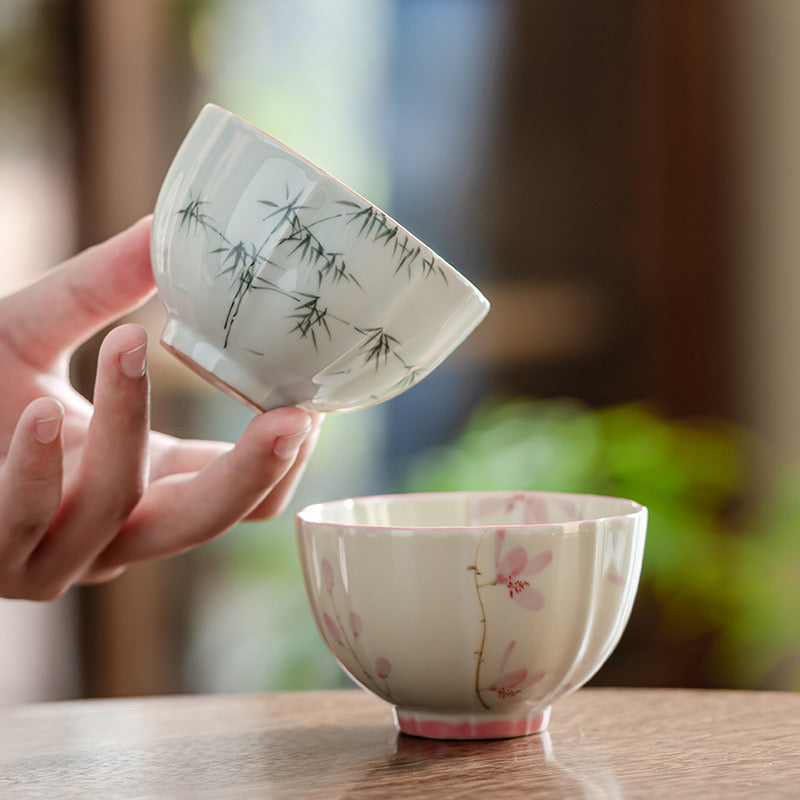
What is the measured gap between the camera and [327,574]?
1.92 feet

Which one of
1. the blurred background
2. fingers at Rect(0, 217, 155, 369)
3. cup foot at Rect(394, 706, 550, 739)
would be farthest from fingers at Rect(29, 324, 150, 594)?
the blurred background

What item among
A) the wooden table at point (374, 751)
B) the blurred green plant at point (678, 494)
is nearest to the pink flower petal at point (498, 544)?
the wooden table at point (374, 751)

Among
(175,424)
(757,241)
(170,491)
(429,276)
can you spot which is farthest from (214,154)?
(757,241)

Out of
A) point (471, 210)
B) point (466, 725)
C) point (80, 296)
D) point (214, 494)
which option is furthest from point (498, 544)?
point (471, 210)

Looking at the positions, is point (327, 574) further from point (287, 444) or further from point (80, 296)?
point (80, 296)

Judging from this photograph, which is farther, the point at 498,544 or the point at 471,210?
the point at 471,210

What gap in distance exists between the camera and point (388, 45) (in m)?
2.06

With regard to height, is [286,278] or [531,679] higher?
[286,278]

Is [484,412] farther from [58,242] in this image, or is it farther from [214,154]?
[214,154]

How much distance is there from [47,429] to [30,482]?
0.14 feet

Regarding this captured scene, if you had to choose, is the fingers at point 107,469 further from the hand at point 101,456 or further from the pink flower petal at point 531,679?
the pink flower petal at point 531,679

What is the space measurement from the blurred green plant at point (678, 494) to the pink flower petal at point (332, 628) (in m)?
1.04

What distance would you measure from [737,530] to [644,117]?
79cm

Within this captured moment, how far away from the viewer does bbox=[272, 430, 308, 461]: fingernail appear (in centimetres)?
62
